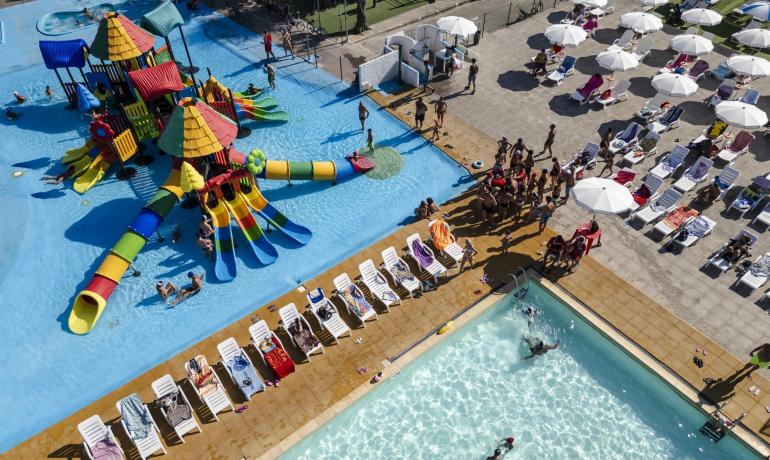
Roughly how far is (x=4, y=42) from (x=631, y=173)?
124ft

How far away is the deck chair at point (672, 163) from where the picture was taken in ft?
71.3

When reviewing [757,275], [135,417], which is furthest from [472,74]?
[135,417]

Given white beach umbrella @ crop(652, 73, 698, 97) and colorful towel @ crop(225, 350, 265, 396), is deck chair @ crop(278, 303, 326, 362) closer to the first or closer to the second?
colorful towel @ crop(225, 350, 265, 396)

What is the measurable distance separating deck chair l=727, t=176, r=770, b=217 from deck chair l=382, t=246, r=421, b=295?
13760 mm

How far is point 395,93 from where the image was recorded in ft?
88.7

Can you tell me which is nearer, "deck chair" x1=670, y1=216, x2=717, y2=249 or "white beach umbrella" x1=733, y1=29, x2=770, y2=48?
"deck chair" x1=670, y1=216, x2=717, y2=249

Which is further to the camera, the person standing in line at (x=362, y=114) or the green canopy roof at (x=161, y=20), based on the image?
the green canopy roof at (x=161, y=20)

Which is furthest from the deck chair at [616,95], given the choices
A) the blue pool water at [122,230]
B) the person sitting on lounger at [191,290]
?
the person sitting on lounger at [191,290]

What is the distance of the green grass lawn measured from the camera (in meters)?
32.9

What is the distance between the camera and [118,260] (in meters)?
17.9

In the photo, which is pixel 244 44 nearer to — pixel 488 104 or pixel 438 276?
pixel 488 104

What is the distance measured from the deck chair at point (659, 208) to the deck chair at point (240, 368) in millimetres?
15785

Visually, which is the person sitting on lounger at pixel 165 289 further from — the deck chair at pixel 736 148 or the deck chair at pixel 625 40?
the deck chair at pixel 625 40

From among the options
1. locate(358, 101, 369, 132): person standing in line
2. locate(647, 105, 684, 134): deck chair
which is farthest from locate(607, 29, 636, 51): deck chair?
locate(358, 101, 369, 132): person standing in line
